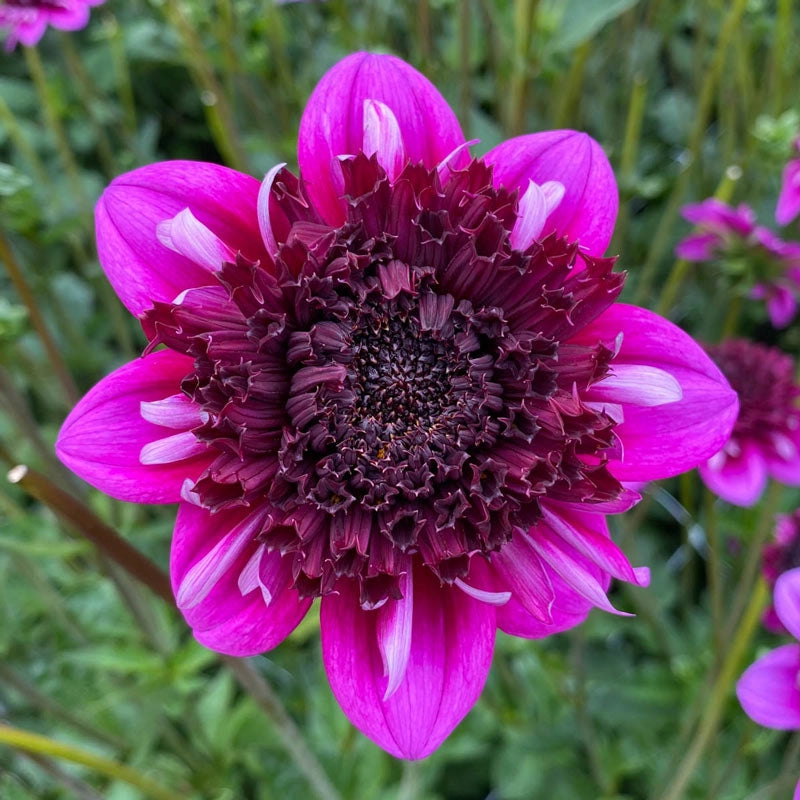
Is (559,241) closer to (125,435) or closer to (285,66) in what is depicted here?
(125,435)

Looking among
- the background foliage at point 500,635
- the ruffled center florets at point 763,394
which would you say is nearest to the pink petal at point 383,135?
the background foliage at point 500,635

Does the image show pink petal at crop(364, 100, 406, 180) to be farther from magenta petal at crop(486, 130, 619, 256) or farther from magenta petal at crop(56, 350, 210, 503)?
magenta petal at crop(56, 350, 210, 503)

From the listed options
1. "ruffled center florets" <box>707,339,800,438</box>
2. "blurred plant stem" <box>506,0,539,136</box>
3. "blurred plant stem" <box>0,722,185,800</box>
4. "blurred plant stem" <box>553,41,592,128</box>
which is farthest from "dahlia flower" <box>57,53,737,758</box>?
"blurred plant stem" <box>553,41,592,128</box>

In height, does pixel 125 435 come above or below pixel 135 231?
below

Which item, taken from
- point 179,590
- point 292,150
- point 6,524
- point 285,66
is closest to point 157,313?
point 179,590

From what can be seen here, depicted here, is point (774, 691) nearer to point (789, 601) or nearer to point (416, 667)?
point (789, 601)
